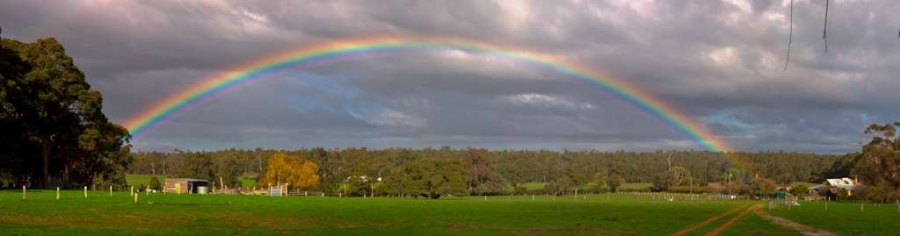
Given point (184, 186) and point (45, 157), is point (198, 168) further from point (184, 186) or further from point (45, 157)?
point (45, 157)

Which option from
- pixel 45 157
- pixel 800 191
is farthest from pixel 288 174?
pixel 800 191

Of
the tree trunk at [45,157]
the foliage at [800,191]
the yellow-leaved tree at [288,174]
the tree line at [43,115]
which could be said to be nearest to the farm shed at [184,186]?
the tree line at [43,115]

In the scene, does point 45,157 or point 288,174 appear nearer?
point 45,157

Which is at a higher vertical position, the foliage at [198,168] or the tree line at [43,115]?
the tree line at [43,115]

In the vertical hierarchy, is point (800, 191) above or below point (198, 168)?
below

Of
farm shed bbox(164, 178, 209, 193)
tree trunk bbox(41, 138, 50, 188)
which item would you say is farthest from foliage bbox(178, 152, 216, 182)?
tree trunk bbox(41, 138, 50, 188)

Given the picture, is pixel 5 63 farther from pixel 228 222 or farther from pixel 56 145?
pixel 228 222

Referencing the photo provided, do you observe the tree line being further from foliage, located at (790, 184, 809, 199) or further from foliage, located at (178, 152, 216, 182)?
foliage, located at (790, 184, 809, 199)

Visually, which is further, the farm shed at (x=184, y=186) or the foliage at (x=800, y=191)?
the foliage at (x=800, y=191)

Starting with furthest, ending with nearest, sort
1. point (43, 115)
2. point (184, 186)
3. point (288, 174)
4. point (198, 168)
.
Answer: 1. point (198, 168)
2. point (288, 174)
3. point (184, 186)
4. point (43, 115)

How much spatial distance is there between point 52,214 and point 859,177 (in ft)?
526

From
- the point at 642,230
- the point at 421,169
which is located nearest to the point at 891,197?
the point at 421,169

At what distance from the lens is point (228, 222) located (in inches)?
1759

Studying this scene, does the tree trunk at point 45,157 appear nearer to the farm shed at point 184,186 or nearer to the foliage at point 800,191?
the farm shed at point 184,186
